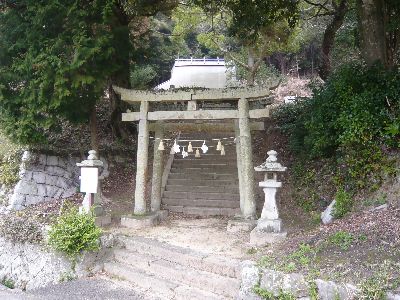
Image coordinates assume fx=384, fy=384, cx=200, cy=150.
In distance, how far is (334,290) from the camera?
4586mm

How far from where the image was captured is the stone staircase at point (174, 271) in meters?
5.95

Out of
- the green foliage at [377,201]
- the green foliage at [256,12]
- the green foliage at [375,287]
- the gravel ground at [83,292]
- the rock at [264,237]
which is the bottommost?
the gravel ground at [83,292]

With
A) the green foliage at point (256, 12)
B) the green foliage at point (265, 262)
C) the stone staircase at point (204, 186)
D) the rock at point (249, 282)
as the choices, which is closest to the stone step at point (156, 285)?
the rock at point (249, 282)

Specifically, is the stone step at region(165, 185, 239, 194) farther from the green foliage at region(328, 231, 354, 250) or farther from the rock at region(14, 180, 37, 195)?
the green foliage at region(328, 231, 354, 250)

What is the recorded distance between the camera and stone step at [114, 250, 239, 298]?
231 inches

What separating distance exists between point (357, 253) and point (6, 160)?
9.80 m

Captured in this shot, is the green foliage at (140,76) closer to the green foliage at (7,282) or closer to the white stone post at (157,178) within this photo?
the white stone post at (157,178)

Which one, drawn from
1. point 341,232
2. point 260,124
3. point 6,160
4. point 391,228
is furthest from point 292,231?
point 6,160

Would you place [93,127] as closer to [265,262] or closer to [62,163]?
[62,163]

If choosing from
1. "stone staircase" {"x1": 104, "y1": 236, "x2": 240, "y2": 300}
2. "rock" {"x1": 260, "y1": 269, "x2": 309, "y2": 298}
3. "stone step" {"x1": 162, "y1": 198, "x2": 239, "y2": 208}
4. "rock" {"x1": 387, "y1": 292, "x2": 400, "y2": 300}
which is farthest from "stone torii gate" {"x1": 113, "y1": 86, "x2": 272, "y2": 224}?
"rock" {"x1": 387, "y1": 292, "x2": 400, "y2": 300}

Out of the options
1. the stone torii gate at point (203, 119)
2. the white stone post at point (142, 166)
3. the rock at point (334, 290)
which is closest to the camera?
the rock at point (334, 290)

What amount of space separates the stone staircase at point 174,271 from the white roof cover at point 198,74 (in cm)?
1451

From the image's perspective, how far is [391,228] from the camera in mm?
5602

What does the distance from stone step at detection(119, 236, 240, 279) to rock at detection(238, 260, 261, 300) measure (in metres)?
0.59
